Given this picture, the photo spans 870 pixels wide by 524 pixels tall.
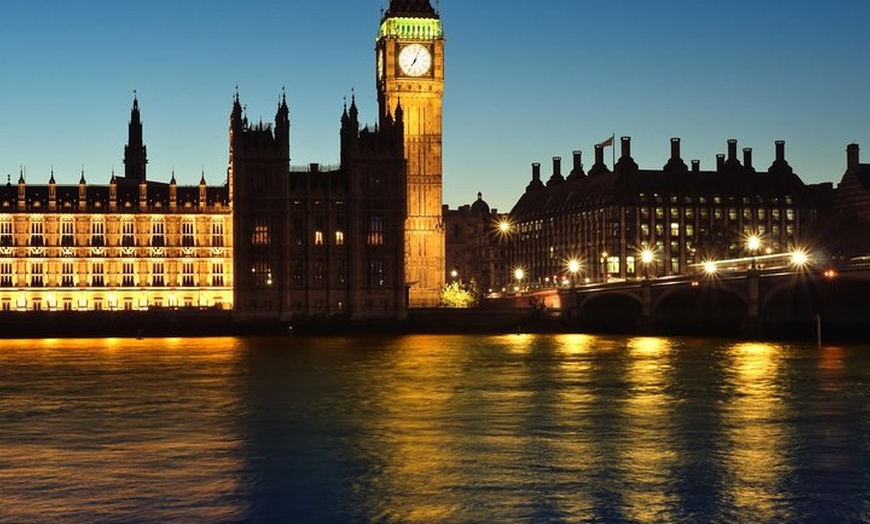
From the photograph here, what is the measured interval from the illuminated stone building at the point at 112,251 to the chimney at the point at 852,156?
252ft

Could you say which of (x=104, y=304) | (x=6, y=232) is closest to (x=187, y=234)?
(x=104, y=304)

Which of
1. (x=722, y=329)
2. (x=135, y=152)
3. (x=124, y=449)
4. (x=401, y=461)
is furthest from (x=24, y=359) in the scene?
(x=135, y=152)

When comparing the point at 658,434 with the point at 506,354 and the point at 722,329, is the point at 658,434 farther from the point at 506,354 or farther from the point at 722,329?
the point at 722,329

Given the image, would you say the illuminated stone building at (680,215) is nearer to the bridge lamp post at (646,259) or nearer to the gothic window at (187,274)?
the bridge lamp post at (646,259)

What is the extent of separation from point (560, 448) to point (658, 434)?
4925 millimetres

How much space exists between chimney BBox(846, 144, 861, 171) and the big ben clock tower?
169 ft

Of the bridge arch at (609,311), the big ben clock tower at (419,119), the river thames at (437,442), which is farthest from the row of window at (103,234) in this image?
the river thames at (437,442)

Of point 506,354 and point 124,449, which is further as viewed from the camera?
point 506,354

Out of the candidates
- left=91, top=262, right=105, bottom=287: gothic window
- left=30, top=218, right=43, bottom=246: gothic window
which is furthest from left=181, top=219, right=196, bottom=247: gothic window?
left=30, top=218, right=43, bottom=246: gothic window

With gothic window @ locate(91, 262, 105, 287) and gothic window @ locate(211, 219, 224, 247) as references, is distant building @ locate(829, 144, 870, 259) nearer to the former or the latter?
gothic window @ locate(211, 219, 224, 247)

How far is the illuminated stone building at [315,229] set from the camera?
5541 inches

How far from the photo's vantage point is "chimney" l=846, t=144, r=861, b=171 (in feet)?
561

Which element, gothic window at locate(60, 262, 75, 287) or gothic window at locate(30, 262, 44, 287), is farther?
gothic window at locate(60, 262, 75, 287)

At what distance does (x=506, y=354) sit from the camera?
300ft
